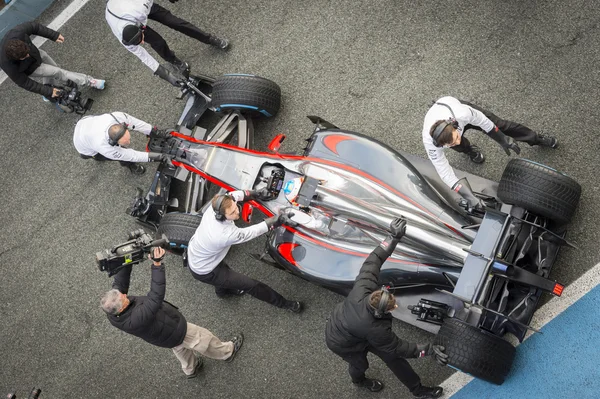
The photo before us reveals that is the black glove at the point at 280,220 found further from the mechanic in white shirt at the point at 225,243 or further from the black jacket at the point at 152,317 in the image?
the black jacket at the point at 152,317

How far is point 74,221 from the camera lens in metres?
8.23

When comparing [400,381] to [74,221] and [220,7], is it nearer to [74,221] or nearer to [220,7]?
[74,221]

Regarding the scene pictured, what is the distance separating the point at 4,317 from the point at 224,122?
3.70 m

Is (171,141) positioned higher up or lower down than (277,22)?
lower down

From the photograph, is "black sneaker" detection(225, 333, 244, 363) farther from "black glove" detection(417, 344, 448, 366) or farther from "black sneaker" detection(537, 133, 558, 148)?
"black sneaker" detection(537, 133, 558, 148)

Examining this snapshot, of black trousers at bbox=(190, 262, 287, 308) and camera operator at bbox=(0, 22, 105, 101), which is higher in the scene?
camera operator at bbox=(0, 22, 105, 101)

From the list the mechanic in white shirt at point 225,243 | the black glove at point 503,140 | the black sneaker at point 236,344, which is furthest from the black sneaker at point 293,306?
the black glove at point 503,140

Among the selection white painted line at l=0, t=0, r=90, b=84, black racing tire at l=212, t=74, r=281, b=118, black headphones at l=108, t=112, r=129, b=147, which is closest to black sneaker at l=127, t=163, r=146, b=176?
black headphones at l=108, t=112, r=129, b=147

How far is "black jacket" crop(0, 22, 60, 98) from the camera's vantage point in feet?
25.6

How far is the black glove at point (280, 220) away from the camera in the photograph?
6332 millimetres

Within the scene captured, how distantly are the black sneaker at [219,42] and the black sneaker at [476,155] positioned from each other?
3429mm

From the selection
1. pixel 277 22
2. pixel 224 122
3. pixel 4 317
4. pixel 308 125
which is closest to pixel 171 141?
pixel 224 122

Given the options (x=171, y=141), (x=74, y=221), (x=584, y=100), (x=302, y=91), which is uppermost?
(x=584, y=100)

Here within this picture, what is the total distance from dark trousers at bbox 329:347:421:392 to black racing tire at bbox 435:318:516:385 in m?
0.42
